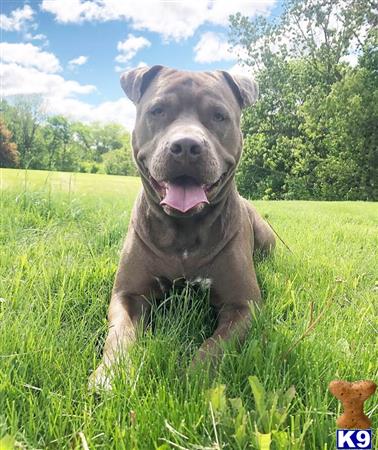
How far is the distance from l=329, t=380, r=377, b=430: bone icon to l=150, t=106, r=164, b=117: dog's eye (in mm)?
2226

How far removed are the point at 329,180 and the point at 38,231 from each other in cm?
2447

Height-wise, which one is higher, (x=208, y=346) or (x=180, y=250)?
(x=180, y=250)

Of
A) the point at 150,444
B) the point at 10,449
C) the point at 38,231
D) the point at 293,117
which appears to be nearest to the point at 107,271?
the point at 38,231

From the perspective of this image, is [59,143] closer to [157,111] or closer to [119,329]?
[157,111]

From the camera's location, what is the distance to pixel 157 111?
3012mm

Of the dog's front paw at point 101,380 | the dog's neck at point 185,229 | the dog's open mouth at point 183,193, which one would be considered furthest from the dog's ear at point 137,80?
the dog's front paw at point 101,380

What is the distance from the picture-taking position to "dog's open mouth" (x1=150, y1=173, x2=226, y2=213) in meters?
2.73

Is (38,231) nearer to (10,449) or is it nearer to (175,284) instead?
(175,284)

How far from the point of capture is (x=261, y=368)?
1.94 meters

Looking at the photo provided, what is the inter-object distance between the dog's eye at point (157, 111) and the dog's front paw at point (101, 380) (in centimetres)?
168

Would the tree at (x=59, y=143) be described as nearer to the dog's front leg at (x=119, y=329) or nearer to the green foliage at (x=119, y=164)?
the green foliage at (x=119, y=164)

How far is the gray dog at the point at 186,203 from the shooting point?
269 cm

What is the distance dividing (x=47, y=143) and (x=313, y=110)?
154 feet

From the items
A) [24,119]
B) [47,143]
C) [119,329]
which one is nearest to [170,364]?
[119,329]
